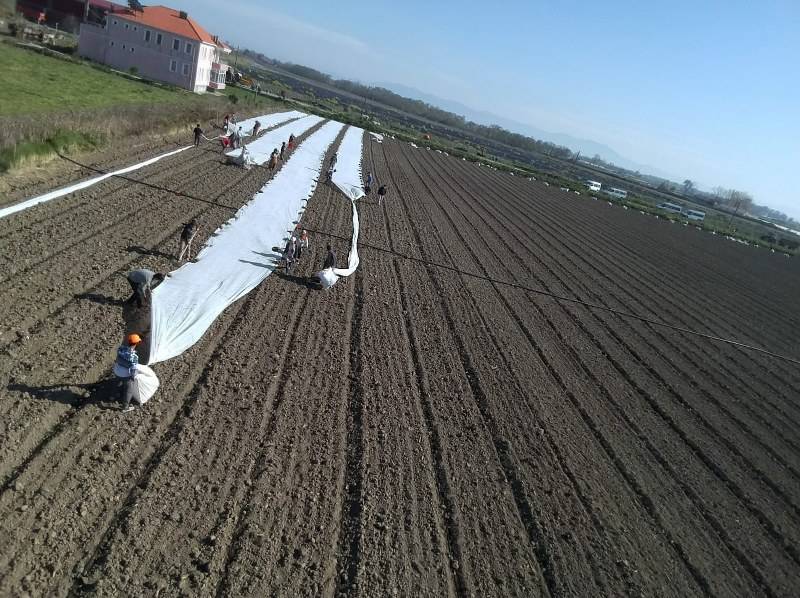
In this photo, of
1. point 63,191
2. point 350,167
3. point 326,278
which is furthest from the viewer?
point 350,167

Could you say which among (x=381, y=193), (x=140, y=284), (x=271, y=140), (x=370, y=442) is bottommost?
(x=370, y=442)

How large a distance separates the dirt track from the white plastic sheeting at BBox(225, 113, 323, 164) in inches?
383

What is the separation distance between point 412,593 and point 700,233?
6412 cm

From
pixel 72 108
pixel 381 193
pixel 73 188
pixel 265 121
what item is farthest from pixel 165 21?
pixel 73 188

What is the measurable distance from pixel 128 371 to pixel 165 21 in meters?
55.8

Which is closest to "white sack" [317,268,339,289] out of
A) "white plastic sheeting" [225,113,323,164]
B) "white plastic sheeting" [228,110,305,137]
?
"white plastic sheeting" [225,113,323,164]

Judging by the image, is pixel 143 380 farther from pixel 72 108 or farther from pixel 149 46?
pixel 149 46

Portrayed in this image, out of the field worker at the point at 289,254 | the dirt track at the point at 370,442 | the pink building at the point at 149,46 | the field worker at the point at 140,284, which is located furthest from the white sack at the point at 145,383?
the pink building at the point at 149,46

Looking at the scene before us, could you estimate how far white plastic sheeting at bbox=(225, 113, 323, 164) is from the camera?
29.3 meters

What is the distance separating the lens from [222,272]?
46.9ft

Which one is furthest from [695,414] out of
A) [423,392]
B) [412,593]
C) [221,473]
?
[221,473]

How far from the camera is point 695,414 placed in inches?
568

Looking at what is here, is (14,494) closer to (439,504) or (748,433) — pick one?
(439,504)

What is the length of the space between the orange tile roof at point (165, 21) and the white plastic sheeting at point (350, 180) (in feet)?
54.6
